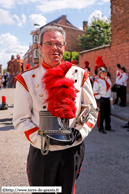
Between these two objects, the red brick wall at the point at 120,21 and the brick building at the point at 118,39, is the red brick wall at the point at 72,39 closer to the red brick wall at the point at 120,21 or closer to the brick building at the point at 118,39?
the brick building at the point at 118,39

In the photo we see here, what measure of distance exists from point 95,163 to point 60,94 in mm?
2919

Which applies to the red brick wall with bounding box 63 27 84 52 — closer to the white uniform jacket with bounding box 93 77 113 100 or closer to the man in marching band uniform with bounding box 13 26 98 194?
the white uniform jacket with bounding box 93 77 113 100

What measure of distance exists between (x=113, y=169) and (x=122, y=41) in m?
9.97

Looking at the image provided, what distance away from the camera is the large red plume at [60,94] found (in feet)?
4.99

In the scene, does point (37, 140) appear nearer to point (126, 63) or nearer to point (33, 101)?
point (33, 101)

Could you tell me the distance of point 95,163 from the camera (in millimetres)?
4039

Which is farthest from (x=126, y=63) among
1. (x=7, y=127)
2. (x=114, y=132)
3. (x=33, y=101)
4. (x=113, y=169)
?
(x=33, y=101)

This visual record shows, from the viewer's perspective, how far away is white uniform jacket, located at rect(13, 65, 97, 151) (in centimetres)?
171

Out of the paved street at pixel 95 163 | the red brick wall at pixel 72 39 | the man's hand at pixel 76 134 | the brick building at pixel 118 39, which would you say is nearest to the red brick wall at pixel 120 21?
the brick building at pixel 118 39

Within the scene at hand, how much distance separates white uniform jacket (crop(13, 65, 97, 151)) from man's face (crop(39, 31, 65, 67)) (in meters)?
0.13

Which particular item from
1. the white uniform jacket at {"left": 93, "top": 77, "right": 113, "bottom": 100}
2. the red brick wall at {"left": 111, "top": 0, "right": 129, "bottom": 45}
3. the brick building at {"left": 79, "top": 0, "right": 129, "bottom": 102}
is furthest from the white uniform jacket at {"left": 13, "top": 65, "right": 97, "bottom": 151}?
the red brick wall at {"left": 111, "top": 0, "right": 129, "bottom": 45}

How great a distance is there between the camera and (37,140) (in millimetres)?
1675

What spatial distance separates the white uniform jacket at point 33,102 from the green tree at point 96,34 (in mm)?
34593

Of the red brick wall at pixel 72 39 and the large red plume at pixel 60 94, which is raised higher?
the red brick wall at pixel 72 39
